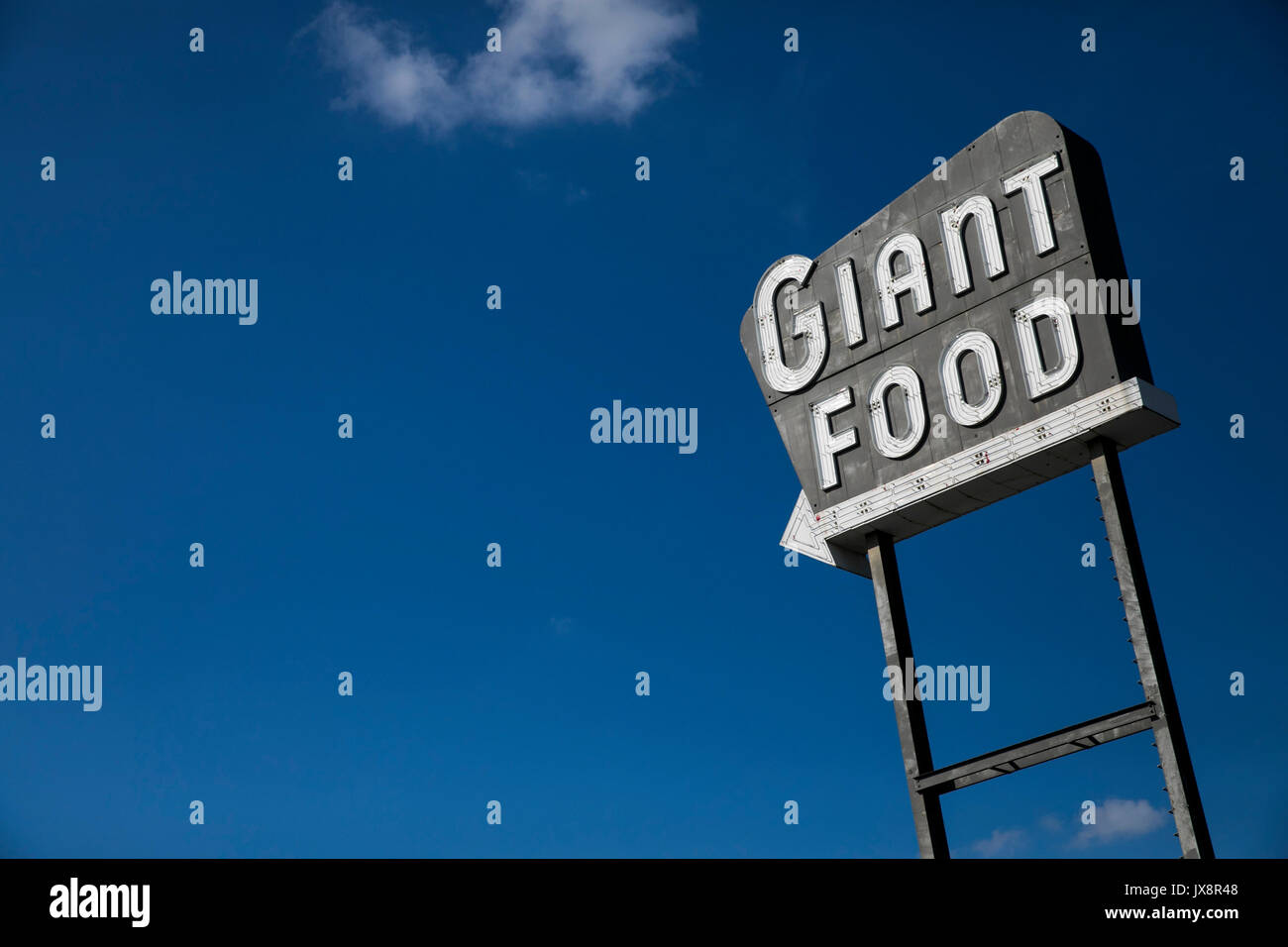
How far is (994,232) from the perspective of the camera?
2241 centimetres

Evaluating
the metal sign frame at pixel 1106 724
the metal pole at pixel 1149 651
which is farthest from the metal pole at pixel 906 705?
the metal pole at pixel 1149 651

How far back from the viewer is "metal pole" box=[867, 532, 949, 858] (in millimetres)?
21484

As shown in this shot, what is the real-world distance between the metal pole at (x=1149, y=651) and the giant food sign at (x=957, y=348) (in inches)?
34.1

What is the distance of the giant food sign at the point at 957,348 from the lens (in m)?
20.9

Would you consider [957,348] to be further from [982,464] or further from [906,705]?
[906,705]

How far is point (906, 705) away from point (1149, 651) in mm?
4805

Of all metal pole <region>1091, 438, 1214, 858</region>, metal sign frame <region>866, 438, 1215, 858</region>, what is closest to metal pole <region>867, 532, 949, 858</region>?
metal sign frame <region>866, 438, 1215, 858</region>

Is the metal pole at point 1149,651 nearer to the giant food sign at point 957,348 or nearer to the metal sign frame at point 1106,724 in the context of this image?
the metal sign frame at point 1106,724

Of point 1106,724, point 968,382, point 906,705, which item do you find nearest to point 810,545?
point 906,705

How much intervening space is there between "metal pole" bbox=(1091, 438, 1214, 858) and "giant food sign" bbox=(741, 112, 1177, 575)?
865 mm

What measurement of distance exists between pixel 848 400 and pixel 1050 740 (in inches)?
316
